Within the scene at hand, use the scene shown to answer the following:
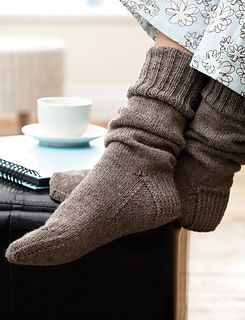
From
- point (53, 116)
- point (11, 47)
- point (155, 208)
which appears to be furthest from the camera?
point (11, 47)

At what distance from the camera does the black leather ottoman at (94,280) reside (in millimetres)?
861

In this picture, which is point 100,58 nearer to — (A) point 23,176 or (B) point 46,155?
(B) point 46,155

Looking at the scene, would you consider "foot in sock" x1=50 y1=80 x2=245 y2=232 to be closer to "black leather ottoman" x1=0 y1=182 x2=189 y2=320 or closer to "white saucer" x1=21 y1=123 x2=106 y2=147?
"black leather ottoman" x1=0 y1=182 x2=189 y2=320

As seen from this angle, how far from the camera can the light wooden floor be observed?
145cm

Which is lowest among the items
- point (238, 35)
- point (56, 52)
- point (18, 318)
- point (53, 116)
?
point (56, 52)

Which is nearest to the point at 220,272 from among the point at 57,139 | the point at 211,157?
the point at 57,139

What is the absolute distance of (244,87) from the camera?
0.85 metres

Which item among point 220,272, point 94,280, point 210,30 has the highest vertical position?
point 210,30

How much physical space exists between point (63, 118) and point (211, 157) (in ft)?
1.18

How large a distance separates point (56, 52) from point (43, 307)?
198cm

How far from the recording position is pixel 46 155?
3.65ft

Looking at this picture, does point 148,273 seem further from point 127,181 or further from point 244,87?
point 244,87

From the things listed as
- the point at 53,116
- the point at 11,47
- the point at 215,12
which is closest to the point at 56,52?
the point at 11,47

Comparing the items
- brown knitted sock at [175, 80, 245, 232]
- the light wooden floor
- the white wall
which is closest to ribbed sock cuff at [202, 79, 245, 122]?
A: brown knitted sock at [175, 80, 245, 232]
